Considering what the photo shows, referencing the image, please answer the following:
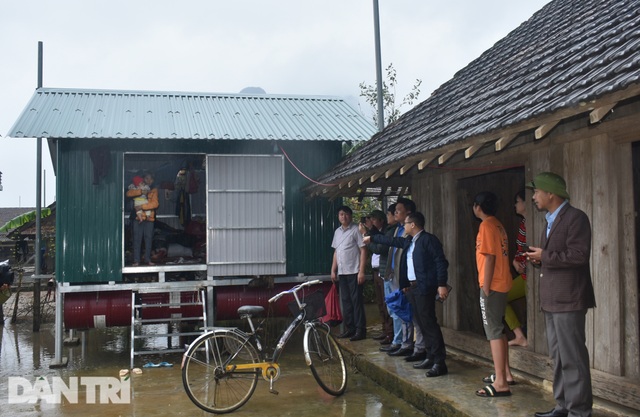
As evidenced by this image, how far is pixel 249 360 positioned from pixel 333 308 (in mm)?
2958

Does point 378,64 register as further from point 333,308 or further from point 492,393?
point 492,393

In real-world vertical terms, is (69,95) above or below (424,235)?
above

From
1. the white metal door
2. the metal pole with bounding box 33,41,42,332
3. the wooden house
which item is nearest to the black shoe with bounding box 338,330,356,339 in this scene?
the white metal door

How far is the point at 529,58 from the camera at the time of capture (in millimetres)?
6223

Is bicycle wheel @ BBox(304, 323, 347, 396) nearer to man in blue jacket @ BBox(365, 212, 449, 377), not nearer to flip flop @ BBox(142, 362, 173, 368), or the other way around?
man in blue jacket @ BBox(365, 212, 449, 377)

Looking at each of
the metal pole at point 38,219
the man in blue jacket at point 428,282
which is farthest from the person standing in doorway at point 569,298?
the metal pole at point 38,219

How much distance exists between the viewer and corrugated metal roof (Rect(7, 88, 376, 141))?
27.8 ft

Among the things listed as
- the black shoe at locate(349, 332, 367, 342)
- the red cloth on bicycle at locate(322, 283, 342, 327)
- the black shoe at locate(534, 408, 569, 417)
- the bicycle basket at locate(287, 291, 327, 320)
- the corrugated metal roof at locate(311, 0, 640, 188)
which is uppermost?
the corrugated metal roof at locate(311, 0, 640, 188)

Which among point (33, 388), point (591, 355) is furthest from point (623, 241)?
point (33, 388)

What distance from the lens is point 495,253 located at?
17.1 ft

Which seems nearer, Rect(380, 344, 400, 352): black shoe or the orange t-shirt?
the orange t-shirt

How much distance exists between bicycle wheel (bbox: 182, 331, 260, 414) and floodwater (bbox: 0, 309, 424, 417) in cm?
16

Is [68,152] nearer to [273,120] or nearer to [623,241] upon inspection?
[273,120]

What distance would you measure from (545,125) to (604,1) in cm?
303
